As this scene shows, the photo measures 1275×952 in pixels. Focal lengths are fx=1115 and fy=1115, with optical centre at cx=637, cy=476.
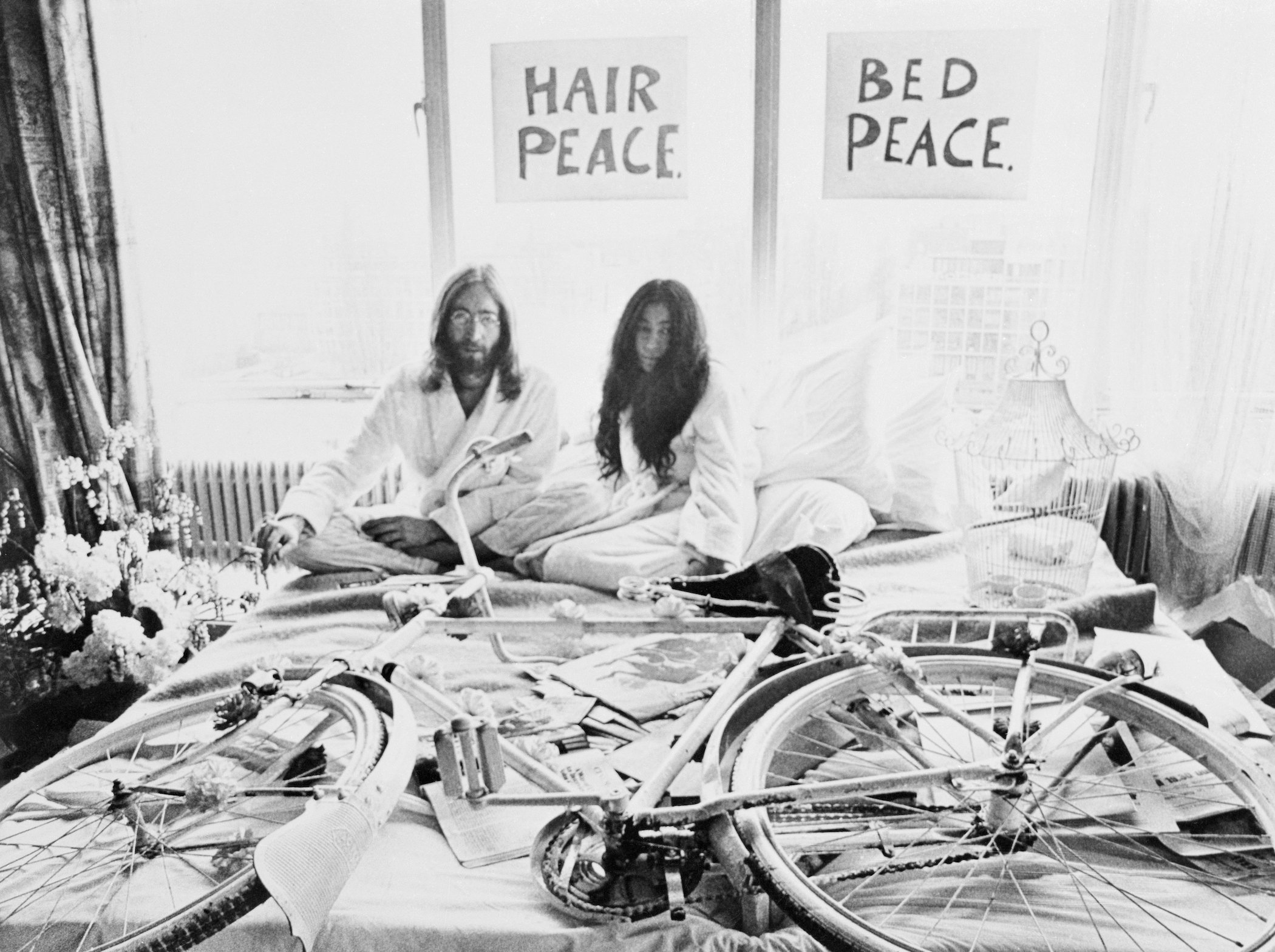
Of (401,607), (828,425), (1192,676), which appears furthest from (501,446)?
(1192,676)

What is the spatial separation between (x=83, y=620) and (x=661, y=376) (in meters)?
1.59

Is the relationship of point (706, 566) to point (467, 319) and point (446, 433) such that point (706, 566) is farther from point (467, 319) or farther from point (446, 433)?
point (467, 319)

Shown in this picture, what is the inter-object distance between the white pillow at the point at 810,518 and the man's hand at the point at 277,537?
111 cm

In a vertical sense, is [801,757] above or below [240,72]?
below

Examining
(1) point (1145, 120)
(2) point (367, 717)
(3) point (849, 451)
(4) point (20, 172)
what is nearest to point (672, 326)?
(3) point (849, 451)

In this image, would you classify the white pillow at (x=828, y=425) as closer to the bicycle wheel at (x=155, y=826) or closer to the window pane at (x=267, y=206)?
the window pane at (x=267, y=206)

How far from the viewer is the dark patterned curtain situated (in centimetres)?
291

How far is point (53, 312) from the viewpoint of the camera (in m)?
3.00

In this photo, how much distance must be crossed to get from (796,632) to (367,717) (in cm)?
67

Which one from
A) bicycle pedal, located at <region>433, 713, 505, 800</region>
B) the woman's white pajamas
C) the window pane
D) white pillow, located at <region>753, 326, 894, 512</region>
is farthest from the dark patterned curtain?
bicycle pedal, located at <region>433, 713, 505, 800</region>

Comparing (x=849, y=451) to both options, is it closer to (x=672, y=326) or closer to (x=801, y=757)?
(x=672, y=326)

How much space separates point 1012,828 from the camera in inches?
58.1

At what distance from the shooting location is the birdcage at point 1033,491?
250 centimetres

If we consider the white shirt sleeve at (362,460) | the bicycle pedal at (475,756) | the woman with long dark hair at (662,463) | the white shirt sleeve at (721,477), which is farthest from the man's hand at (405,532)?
the bicycle pedal at (475,756)
